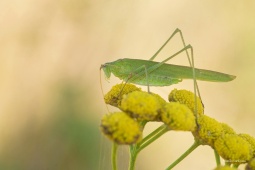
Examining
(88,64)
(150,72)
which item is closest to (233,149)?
(150,72)

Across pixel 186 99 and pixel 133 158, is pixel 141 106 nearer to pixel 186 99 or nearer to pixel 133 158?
pixel 133 158

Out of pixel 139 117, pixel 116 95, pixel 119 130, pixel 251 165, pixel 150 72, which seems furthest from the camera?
pixel 150 72

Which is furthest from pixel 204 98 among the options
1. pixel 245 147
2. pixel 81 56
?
pixel 245 147

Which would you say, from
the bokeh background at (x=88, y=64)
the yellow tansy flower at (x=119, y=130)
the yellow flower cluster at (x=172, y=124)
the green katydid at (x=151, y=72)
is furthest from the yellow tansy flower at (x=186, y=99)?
the bokeh background at (x=88, y=64)

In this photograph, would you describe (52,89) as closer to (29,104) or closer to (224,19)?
(29,104)

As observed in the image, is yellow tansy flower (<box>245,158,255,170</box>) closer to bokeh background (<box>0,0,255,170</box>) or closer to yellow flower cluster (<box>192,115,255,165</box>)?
yellow flower cluster (<box>192,115,255,165</box>)
